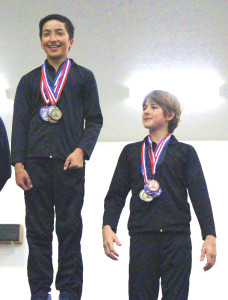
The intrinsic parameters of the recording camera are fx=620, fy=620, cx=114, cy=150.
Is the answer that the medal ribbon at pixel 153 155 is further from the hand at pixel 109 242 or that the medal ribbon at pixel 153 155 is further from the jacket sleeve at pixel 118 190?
the hand at pixel 109 242

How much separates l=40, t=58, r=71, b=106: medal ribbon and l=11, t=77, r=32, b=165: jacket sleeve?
0.30 ft

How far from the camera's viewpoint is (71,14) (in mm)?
5309

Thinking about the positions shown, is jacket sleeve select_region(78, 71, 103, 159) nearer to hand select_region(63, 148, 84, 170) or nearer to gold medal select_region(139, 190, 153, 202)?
A: hand select_region(63, 148, 84, 170)

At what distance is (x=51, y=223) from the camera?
9.17ft

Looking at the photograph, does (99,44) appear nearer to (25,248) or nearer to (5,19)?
(5,19)

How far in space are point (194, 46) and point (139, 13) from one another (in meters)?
0.73

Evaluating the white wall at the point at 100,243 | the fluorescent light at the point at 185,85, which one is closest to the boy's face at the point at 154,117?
the fluorescent light at the point at 185,85

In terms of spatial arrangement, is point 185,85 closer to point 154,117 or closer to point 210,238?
point 154,117

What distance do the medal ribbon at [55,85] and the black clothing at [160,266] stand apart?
2.49 feet

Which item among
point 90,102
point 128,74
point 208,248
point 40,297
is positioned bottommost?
point 40,297

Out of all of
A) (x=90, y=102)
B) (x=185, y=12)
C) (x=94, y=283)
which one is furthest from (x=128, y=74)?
(x=90, y=102)

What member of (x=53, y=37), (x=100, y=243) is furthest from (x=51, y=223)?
(x=100, y=243)

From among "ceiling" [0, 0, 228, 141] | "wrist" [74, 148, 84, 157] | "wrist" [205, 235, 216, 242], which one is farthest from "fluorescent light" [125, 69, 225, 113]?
"wrist" [205, 235, 216, 242]

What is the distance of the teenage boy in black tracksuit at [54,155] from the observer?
107 inches
